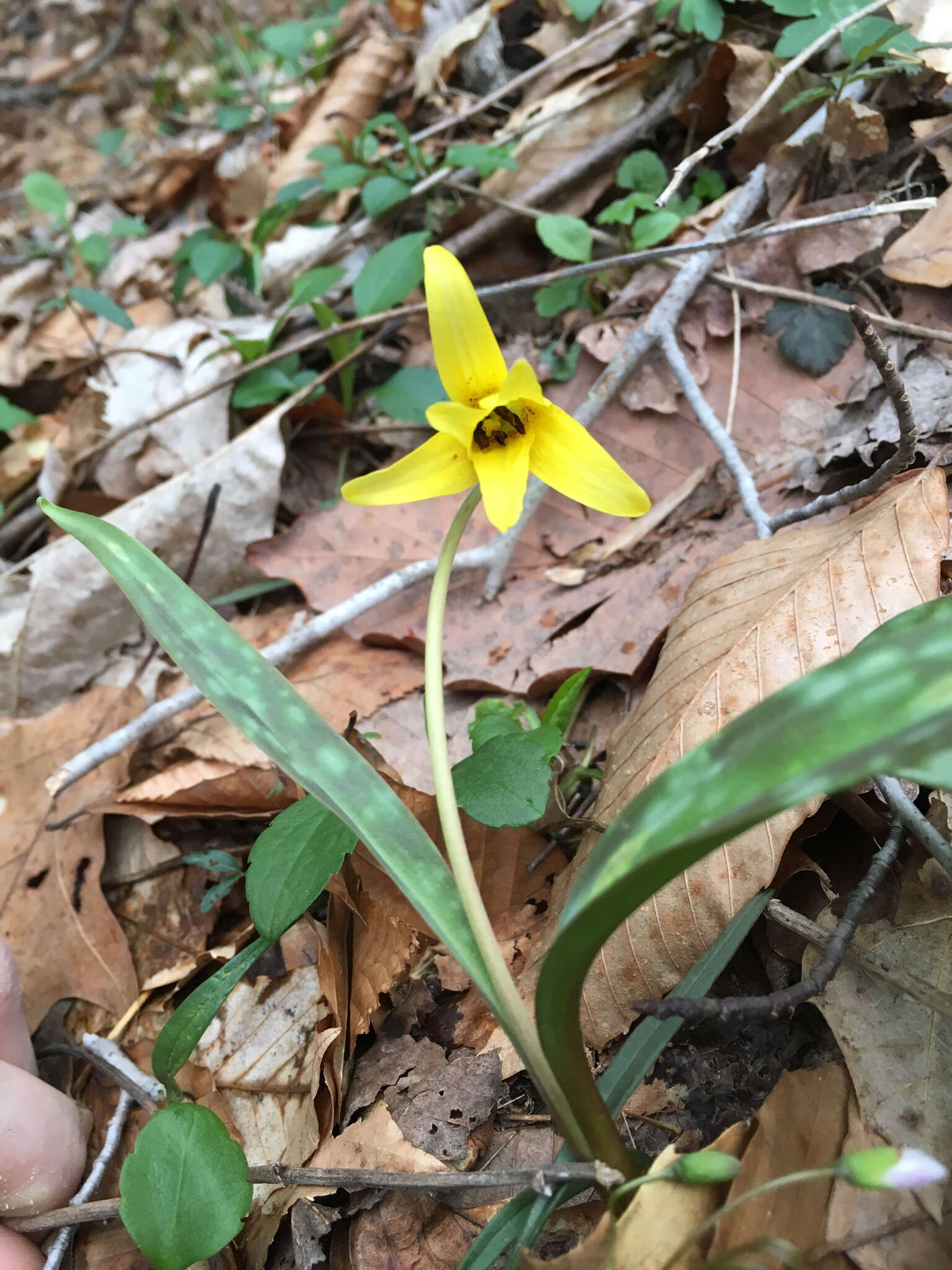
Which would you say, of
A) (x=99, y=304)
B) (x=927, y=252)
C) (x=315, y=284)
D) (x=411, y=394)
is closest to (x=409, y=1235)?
(x=411, y=394)

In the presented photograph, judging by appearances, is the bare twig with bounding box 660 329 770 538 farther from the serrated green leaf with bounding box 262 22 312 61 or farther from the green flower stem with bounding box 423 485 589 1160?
the serrated green leaf with bounding box 262 22 312 61

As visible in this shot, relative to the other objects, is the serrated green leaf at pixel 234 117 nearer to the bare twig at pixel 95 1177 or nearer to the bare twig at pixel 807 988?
the bare twig at pixel 95 1177

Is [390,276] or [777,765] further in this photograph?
[390,276]

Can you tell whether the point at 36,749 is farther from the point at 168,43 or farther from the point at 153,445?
the point at 168,43

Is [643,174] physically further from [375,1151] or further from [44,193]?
[375,1151]

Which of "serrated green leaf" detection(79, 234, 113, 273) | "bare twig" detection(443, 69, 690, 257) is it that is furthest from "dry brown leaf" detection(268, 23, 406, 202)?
"bare twig" detection(443, 69, 690, 257)
